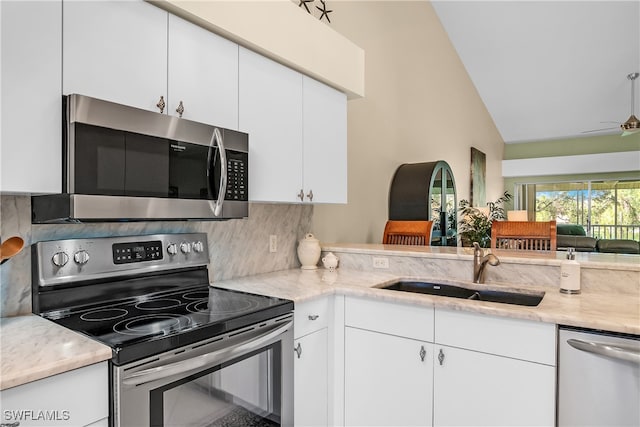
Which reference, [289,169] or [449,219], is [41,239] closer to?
[289,169]

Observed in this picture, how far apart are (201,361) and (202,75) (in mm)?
1143

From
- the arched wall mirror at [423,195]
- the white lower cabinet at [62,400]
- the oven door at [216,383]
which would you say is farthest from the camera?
the arched wall mirror at [423,195]

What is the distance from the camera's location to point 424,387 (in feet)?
5.84

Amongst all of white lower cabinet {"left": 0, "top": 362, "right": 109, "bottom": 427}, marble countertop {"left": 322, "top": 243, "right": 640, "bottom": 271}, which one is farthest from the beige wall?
white lower cabinet {"left": 0, "top": 362, "right": 109, "bottom": 427}

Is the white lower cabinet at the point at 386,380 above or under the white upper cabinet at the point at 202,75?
under

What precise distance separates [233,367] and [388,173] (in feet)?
10.1

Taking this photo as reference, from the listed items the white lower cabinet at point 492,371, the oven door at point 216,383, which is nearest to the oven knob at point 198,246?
the oven door at point 216,383

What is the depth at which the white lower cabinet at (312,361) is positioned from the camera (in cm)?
183

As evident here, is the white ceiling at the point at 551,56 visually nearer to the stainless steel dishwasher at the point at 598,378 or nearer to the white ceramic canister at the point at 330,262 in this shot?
the white ceramic canister at the point at 330,262

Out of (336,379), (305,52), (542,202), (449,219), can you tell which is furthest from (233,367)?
(542,202)

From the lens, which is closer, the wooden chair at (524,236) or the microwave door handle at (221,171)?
the microwave door handle at (221,171)

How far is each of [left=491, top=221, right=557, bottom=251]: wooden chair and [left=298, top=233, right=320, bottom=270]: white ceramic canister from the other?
1183mm

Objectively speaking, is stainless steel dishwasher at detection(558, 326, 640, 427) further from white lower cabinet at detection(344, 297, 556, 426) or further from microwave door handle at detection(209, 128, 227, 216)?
microwave door handle at detection(209, 128, 227, 216)

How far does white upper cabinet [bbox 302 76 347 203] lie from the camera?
2.35 metres
